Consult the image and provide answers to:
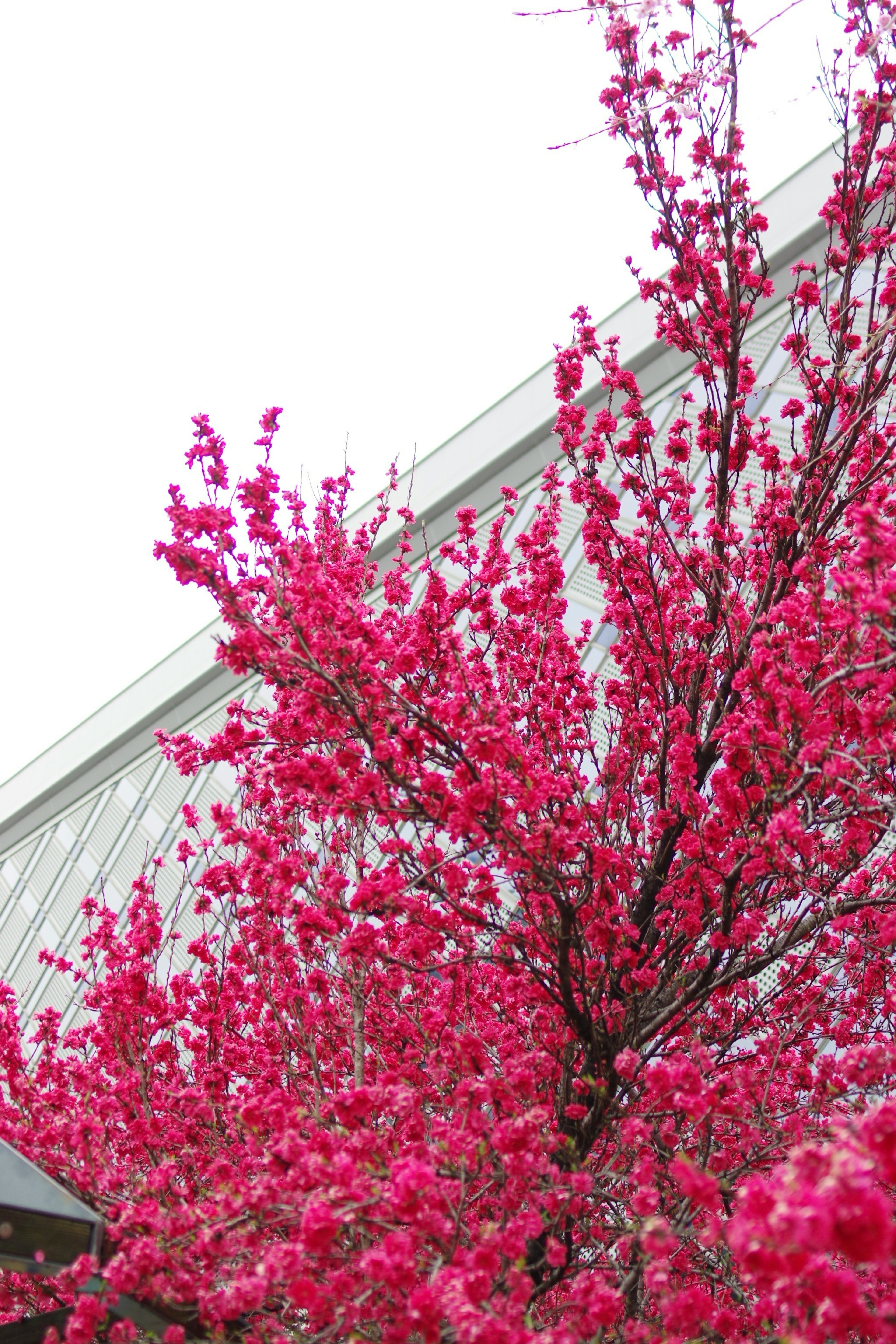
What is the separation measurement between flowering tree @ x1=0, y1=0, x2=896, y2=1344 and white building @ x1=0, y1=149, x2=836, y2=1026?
1932mm

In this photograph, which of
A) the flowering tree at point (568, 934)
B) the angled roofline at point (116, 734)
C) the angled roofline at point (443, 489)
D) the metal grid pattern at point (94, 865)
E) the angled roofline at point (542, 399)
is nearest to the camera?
the flowering tree at point (568, 934)

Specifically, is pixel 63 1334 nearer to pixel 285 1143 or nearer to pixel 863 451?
pixel 285 1143

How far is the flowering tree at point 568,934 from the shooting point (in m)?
2.68

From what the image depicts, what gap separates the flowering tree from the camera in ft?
8.79

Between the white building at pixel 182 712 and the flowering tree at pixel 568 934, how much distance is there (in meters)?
1.93

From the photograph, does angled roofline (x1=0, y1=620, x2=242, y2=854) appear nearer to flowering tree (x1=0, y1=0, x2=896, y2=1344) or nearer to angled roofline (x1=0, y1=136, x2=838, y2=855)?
angled roofline (x1=0, y1=136, x2=838, y2=855)

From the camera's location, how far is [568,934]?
348 centimetres

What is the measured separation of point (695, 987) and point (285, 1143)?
5.80 feet

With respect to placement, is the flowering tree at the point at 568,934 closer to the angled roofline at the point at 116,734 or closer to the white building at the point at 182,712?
the white building at the point at 182,712

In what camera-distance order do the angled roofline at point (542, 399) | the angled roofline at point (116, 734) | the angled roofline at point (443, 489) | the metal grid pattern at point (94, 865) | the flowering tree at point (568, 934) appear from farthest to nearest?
the angled roofline at point (116, 734), the metal grid pattern at point (94, 865), the angled roofline at point (443, 489), the angled roofline at point (542, 399), the flowering tree at point (568, 934)

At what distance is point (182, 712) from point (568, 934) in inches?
494

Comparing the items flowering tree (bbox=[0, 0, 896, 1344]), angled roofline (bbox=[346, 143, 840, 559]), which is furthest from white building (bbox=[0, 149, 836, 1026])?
flowering tree (bbox=[0, 0, 896, 1344])

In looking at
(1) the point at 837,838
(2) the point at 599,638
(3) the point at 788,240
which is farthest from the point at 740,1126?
(3) the point at 788,240

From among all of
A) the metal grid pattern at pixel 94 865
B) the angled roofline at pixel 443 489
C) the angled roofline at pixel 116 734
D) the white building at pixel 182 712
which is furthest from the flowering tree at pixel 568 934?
the angled roofline at pixel 116 734
